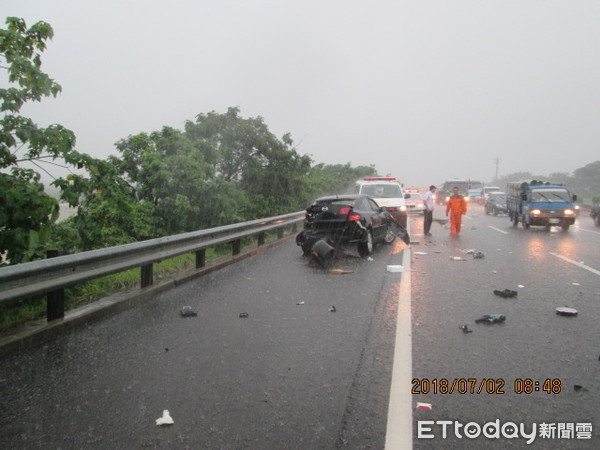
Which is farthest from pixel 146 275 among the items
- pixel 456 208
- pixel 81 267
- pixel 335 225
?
pixel 456 208

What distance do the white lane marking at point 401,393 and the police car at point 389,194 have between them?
11667mm

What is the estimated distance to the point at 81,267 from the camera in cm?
552

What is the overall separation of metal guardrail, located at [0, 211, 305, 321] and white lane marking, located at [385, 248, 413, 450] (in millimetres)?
3535

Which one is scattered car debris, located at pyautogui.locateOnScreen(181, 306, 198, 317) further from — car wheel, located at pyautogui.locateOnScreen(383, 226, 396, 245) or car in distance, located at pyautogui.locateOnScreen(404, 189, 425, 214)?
car in distance, located at pyautogui.locateOnScreen(404, 189, 425, 214)

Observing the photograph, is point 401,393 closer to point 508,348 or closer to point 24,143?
point 508,348

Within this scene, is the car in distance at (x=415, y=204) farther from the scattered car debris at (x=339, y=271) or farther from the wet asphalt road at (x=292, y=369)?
the wet asphalt road at (x=292, y=369)

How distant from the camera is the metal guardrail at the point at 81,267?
4.54 metres

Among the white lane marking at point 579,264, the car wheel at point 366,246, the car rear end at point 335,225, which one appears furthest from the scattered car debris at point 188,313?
the white lane marking at point 579,264

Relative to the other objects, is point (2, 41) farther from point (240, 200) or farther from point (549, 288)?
point (240, 200)

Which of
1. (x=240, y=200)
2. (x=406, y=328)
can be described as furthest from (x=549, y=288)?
(x=240, y=200)

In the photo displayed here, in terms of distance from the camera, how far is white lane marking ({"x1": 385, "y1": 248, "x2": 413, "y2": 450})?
2.95 meters

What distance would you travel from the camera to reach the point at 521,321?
18.2ft

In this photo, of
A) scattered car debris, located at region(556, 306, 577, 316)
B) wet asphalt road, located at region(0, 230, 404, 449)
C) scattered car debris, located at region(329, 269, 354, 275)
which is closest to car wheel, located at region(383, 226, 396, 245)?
scattered car debris, located at region(329, 269, 354, 275)

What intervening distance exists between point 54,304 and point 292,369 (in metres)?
2.94
